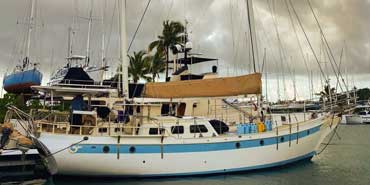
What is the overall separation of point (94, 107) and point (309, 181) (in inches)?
485

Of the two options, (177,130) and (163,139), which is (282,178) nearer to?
(177,130)

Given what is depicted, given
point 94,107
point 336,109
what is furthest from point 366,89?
point 94,107

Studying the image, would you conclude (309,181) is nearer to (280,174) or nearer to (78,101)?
(280,174)

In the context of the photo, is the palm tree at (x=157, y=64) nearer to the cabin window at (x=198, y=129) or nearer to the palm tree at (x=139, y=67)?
the palm tree at (x=139, y=67)

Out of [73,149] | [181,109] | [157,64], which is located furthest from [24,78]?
[157,64]

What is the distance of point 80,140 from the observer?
55.5 ft

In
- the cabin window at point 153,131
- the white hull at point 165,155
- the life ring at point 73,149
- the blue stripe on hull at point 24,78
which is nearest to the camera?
the life ring at point 73,149

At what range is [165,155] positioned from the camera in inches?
698

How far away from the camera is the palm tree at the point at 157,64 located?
161ft

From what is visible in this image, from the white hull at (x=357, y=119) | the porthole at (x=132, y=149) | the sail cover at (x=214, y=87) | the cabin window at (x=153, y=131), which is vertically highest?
the sail cover at (x=214, y=87)

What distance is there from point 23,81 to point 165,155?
48.5 feet

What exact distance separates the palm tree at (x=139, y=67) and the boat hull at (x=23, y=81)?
24809 mm

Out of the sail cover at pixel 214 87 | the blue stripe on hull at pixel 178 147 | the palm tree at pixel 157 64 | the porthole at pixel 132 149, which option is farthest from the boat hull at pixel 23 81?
the palm tree at pixel 157 64

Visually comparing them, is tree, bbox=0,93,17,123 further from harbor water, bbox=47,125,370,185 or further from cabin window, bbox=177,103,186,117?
cabin window, bbox=177,103,186,117
